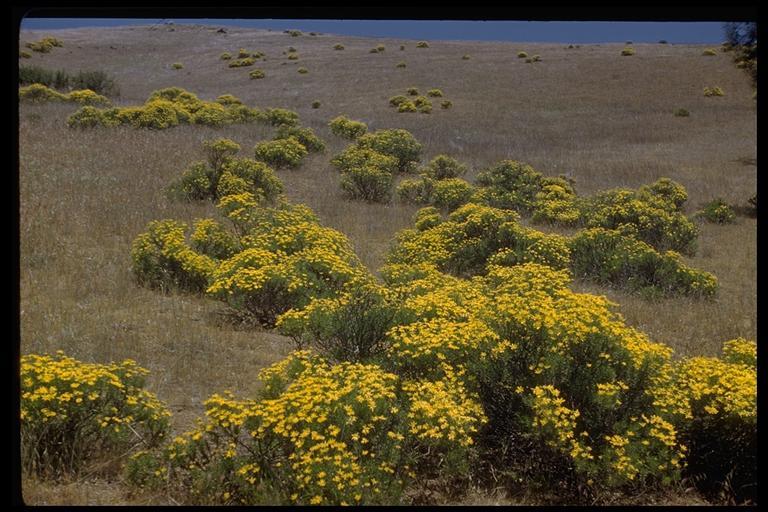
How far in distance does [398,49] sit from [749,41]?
52.0m

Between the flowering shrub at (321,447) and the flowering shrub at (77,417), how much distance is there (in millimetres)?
269

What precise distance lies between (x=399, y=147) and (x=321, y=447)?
14704mm

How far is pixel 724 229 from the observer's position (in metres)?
12.6

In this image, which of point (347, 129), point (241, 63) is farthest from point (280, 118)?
point (241, 63)

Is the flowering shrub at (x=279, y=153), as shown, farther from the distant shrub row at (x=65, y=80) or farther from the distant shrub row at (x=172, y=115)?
the distant shrub row at (x=65, y=80)

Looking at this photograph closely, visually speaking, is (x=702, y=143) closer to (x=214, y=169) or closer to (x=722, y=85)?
(x=722, y=85)

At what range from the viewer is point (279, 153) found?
15.9 metres

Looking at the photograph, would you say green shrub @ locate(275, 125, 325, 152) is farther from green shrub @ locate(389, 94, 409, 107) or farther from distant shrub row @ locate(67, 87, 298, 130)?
green shrub @ locate(389, 94, 409, 107)

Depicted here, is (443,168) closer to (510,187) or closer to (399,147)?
(399,147)

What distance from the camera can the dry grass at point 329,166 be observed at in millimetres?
5953

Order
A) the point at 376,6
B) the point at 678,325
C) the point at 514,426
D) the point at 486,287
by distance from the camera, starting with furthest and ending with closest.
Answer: the point at 678,325 < the point at 486,287 < the point at 514,426 < the point at 376,6

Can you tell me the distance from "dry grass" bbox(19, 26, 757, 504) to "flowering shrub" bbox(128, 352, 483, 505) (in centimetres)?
47

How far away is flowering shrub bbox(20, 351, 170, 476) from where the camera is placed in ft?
12.1

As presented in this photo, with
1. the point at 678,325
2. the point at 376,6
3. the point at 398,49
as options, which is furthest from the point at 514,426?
the point at 398,49
